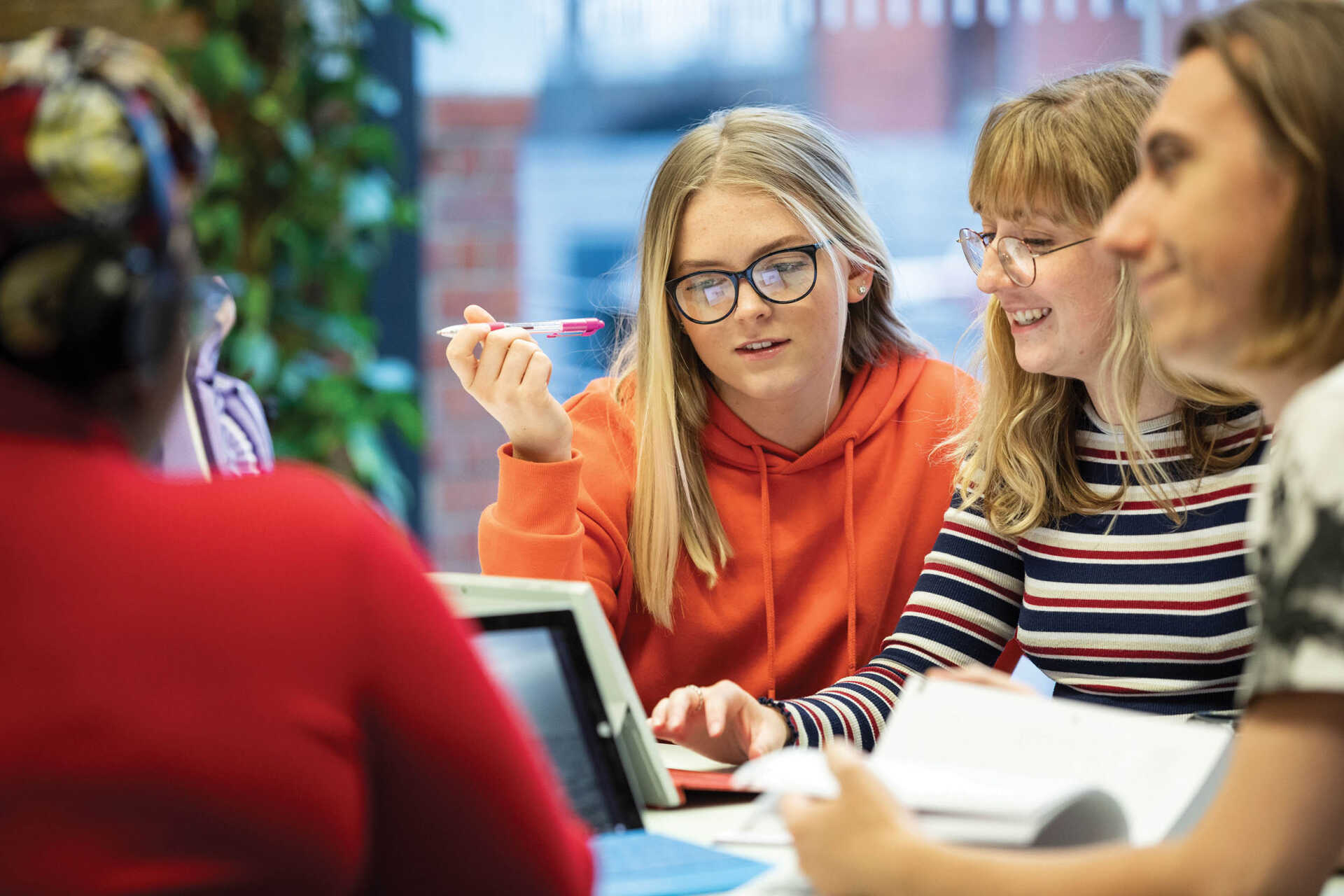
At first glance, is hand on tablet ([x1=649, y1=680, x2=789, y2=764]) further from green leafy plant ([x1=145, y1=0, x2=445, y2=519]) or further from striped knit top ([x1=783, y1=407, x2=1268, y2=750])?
green leafy plant ([x1=145, y1=0, x2=445, y2=519])

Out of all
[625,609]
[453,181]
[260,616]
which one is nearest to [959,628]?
[625,609]

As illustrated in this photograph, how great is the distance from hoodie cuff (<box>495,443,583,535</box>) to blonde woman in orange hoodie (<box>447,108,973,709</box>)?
0.09ft

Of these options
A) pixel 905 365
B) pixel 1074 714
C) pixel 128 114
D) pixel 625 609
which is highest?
pixel 128 114

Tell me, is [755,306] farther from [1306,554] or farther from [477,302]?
[477,302]

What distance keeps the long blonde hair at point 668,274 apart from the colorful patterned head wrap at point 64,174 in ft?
3.97

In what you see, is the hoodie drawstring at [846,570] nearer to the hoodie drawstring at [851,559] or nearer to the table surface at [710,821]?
the hoodie drawstring at [851,559]

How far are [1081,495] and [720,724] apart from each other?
1.69 ft

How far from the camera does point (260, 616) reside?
0.59 meters

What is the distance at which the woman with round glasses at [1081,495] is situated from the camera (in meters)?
1.42

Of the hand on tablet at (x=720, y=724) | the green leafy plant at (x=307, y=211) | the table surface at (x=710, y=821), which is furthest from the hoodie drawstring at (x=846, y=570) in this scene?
the green leafy plant at (x=307, y=211)

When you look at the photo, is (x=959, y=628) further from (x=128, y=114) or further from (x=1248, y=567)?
(x=128, y=114)

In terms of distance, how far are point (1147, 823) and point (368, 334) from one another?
2.43 m

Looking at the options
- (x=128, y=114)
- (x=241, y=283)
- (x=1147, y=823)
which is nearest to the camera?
(x=128, y=114)

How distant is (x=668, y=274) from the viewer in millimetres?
1824
